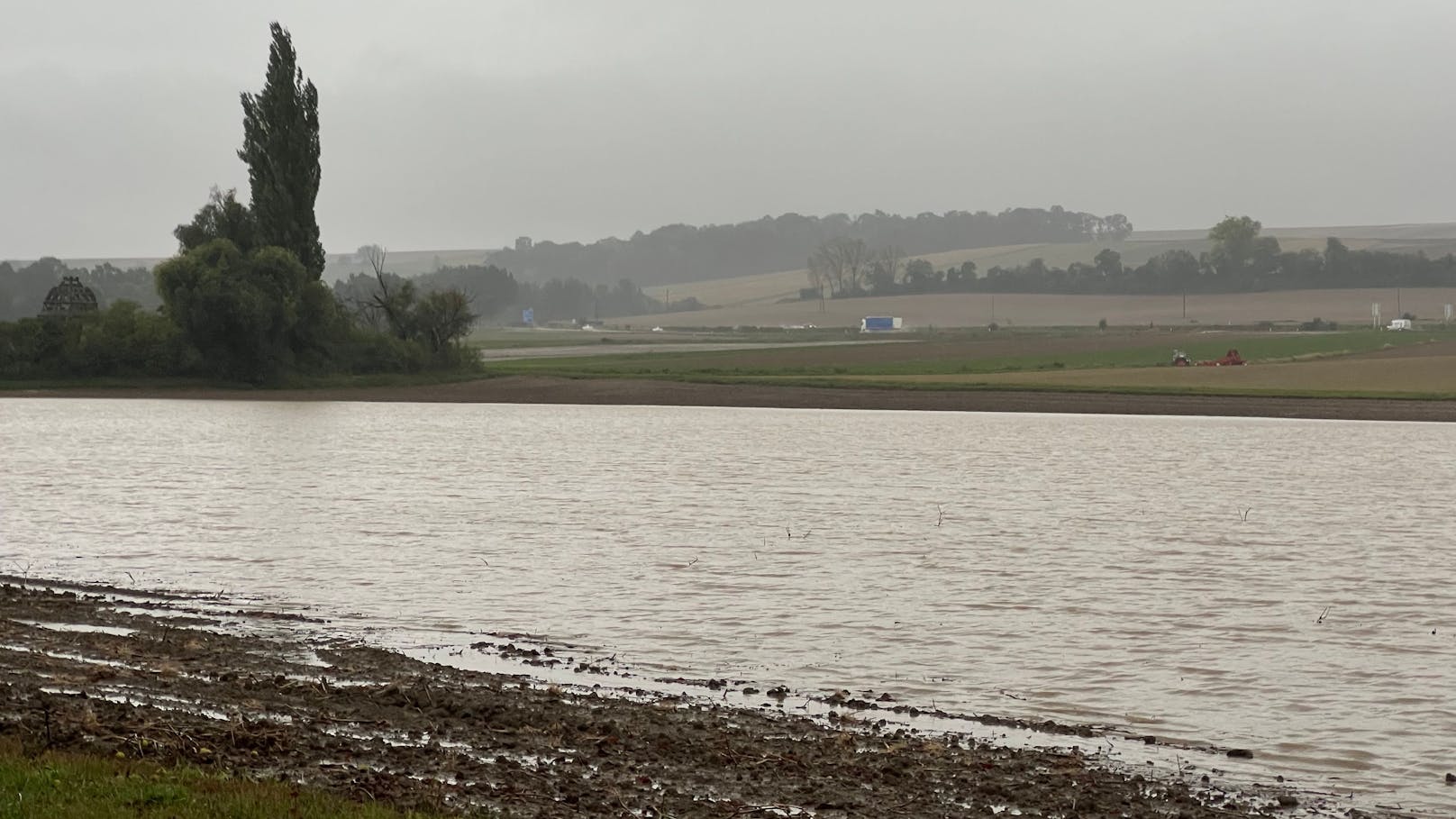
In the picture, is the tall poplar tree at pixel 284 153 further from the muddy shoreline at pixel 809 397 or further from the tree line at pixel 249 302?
the muddy shoreline at pixel 809 397

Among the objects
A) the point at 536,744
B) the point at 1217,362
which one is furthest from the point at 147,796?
the point at 1217,362

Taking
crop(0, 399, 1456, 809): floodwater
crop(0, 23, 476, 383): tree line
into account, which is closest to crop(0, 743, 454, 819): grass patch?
crop(0, 399, 1456, 809): floodwater

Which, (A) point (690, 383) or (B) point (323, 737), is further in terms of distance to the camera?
(A) point (690, 383)

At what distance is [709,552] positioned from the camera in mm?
25484

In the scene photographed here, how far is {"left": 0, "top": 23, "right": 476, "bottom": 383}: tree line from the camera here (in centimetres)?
8281

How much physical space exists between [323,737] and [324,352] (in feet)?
263

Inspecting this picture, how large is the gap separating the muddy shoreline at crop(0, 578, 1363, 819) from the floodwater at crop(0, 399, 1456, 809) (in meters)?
1.61

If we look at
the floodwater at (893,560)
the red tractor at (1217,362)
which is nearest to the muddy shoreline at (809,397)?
the floodwater at (893,560)

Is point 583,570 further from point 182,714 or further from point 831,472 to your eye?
point 831,472

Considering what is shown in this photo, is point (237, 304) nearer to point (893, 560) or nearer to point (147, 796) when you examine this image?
point (893, 560)

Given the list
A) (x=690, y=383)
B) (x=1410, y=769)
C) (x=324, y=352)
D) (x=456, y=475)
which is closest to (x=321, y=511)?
(x=456, y=475)

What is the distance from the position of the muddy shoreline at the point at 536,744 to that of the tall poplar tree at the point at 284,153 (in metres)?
69.8

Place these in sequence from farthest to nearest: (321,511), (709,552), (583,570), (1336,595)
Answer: (321,511) → (709,552) → (583,570) → (1336,595)

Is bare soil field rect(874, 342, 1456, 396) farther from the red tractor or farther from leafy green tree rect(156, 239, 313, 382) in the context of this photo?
leafy green tree rect(156, 239, 313, 382)
